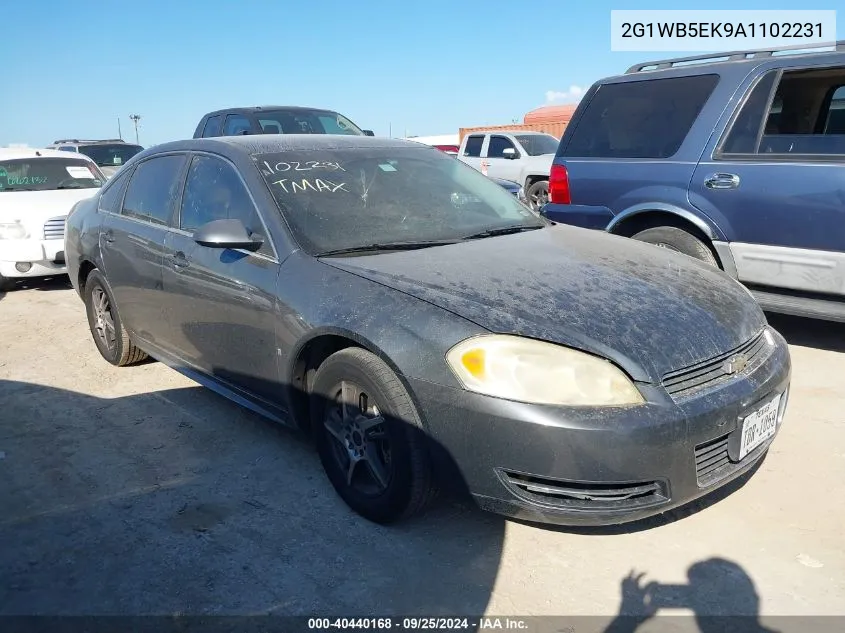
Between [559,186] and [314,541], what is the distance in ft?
12.8

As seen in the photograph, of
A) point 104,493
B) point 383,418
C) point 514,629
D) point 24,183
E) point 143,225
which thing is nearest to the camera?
point 514,629

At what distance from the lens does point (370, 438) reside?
9.55 feet

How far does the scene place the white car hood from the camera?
304 inches

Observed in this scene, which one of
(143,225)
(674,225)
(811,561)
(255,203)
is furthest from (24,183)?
(811,561)

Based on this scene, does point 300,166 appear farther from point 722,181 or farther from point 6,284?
point 6,284

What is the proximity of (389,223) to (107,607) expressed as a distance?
2.03 m

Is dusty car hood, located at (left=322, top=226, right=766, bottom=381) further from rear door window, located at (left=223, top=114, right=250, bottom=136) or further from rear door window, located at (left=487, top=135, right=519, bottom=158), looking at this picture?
rear door window, located at (left=487, top=135, right=519, bottom=158)

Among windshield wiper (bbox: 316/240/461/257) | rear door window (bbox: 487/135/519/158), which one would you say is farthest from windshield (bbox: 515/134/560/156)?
windshield wiper (bbox: 316/240/461/257)

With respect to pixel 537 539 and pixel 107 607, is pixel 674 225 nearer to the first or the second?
pixel 537 539

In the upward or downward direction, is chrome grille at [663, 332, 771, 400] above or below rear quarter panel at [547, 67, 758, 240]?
below

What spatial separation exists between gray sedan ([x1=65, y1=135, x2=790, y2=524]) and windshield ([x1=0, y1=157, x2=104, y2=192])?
17.5ft

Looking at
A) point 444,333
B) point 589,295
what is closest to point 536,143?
point 589,295

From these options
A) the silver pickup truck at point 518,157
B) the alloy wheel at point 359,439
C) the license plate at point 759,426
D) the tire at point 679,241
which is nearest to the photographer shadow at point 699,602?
the license plate at point 759,426

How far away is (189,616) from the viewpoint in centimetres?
248
